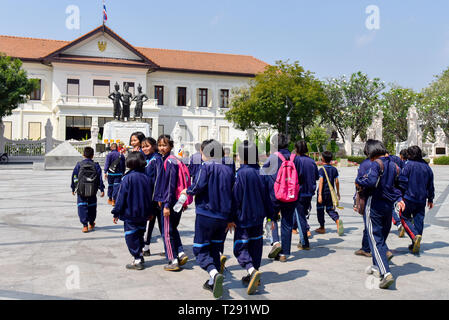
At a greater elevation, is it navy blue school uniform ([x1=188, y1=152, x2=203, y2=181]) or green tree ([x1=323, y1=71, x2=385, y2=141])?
green tree ([x1=323, y1=71, x2=385, y2=141])

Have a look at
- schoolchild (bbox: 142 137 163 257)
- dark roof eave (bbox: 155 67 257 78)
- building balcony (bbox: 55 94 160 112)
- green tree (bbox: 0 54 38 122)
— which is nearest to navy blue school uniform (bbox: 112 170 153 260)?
schoolchild (bbox: 142 137 163 257)

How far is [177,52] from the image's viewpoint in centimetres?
4897

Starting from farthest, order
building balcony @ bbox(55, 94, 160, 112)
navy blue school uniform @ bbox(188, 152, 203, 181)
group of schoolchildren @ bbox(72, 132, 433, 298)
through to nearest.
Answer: building balcony @ bbox(55, 94, 160, 112), navy blue school uniform @ bbox(188, 152, 203, 181), group of schoolchildren @ bbox(72, 132, 433, 298)

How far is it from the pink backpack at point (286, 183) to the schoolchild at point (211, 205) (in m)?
1.35

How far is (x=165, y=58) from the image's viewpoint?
1844 inches

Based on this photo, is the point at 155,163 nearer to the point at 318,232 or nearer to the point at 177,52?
the point at 318,232

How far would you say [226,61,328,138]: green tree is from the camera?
36.2 m

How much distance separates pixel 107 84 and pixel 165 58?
7527 mm

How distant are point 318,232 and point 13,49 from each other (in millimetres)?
41658

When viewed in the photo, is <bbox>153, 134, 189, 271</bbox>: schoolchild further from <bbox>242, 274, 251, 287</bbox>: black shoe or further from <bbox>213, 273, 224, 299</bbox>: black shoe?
<bbox>213, 273, 224, 299</bbox>: black shoe

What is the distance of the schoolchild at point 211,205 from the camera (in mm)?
4496

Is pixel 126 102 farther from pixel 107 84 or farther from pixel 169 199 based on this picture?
A: pixel 169 199

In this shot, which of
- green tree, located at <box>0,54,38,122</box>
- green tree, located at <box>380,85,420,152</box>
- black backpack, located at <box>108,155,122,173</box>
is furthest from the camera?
green tree, located at <box>380,85,420,152</box>

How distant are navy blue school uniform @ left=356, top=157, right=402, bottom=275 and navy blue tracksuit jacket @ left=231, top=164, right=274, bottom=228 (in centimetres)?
121
